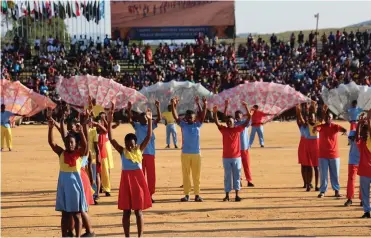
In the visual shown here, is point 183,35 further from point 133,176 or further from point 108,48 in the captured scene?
point 133,176

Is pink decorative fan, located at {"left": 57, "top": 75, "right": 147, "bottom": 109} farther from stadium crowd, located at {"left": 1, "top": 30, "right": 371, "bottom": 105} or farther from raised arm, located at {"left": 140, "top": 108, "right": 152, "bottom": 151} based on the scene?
raised arm, located at {"left": 140, "top": 108, "right": 152, "bottom": 151}

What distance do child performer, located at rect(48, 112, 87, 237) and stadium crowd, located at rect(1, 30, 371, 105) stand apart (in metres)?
31.5

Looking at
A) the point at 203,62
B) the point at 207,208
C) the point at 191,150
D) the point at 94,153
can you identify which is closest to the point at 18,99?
the point at 94,153

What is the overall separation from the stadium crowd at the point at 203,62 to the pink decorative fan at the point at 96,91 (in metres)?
10.2

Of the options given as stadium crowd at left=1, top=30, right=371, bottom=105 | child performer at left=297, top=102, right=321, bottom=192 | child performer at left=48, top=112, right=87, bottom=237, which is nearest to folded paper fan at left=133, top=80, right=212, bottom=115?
stadium crowd at left=1, top=30, right=371, bottom=105

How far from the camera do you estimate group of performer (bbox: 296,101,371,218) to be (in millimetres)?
13883

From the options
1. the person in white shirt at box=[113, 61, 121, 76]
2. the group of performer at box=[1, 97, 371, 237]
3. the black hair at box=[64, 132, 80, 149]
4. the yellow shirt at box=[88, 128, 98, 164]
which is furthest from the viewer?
the person in white shirt at box=[113, 61, 121, 76]

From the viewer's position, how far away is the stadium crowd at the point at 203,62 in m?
45.4

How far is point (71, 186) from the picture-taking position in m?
11.7

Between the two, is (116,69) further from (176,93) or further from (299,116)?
(299,116)

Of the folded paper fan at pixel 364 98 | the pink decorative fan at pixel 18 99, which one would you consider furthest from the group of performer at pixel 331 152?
the pink decorative fan at pixel 18 99

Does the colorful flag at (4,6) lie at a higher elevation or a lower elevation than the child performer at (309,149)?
higher

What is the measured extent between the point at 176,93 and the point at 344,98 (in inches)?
413

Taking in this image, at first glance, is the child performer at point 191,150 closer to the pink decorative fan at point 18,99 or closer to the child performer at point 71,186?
the child performer at point 71,186
